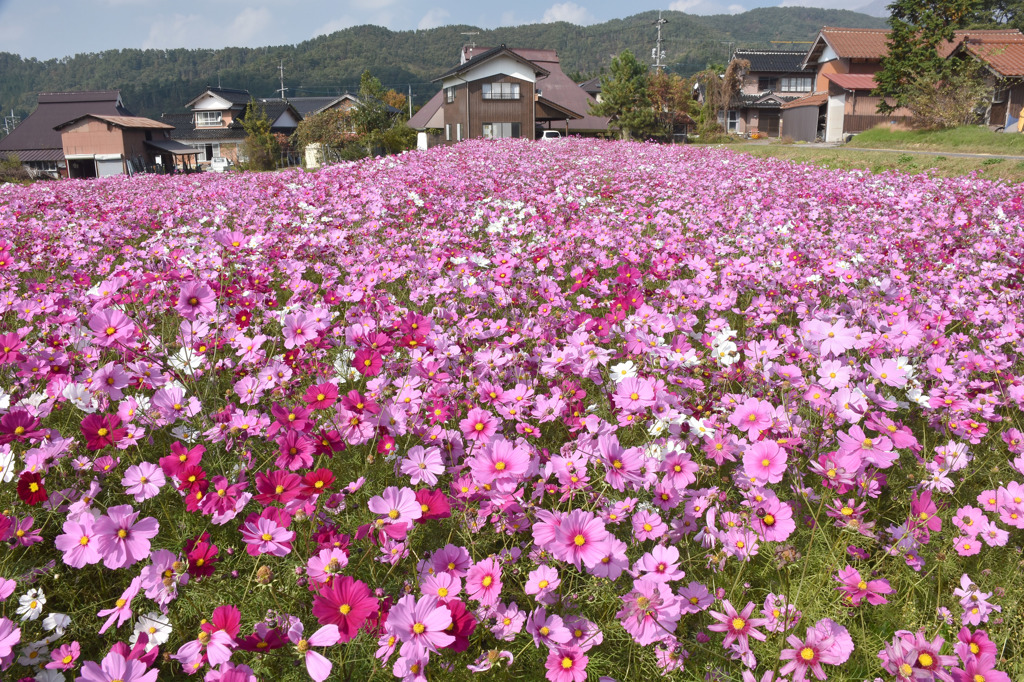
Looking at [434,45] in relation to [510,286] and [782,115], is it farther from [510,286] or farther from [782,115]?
[510,286]

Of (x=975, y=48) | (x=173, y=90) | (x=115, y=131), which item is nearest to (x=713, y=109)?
(x=975, y=48)

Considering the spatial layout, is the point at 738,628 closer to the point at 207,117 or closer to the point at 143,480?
the point at 143,480

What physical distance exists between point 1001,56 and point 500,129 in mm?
25909

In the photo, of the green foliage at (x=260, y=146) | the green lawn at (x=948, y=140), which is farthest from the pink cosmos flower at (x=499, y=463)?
the green foliage at (x=260, y=146)

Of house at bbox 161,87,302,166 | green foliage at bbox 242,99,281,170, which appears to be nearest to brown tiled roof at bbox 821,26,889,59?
green foliage at bbox 242,99,281,170

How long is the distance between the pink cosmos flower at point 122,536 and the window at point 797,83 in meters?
62.4

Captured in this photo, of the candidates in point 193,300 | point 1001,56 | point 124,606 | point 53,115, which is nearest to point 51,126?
point 53,115

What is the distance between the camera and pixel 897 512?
2.12 metres

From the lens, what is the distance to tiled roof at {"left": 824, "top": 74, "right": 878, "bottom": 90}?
3419 cm

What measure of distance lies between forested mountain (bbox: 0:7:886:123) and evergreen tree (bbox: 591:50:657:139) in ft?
296

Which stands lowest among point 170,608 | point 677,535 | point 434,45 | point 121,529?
point 170,608

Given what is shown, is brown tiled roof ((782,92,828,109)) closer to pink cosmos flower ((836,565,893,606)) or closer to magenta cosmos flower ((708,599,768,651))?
pink cosmos flower ((836,565,893,606))

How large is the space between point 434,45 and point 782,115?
133834 mm

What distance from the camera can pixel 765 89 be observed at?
53.9 metres
